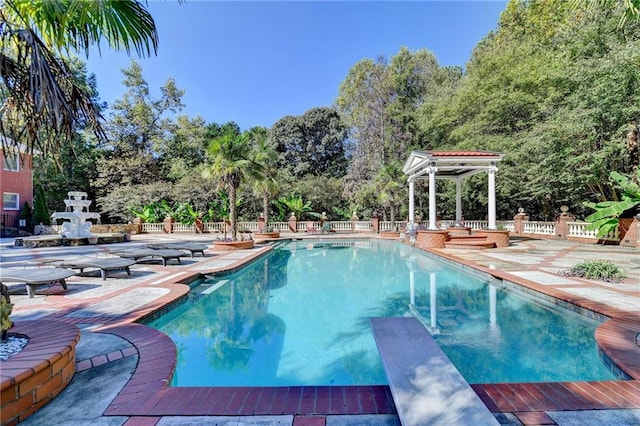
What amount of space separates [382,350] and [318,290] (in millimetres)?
5130

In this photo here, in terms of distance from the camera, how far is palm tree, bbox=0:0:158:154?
9.53 ft

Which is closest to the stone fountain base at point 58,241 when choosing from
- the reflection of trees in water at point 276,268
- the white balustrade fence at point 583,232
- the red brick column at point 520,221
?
the reflection of trees in water at point 276,268

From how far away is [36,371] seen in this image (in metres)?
2.58

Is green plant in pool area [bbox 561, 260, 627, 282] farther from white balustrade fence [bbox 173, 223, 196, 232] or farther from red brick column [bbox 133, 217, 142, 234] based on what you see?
red brick column [bbox 133, 217, 142, 234]

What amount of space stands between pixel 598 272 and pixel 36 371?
34.1 ft

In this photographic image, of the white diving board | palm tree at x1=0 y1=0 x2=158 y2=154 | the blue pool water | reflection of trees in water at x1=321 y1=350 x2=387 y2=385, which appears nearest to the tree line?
the blue pool water

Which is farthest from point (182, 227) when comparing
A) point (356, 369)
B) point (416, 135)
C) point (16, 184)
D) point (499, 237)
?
point (356, 369)

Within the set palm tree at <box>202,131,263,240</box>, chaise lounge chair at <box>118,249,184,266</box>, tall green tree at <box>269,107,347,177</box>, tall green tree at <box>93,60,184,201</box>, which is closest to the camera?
chaise lounge chair at <box>118,249,184,266</box>

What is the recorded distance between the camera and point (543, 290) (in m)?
6.54

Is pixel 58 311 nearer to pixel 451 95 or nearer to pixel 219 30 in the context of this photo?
pixel 219 30

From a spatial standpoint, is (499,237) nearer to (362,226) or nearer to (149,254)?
(362,226)

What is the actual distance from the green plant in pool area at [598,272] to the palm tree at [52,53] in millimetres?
10019

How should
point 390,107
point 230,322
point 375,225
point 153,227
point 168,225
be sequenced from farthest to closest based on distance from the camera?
point 390,107
point 153,227
point 168,225
point 375,225
point 230,322

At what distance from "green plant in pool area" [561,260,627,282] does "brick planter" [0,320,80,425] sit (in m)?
10.0
